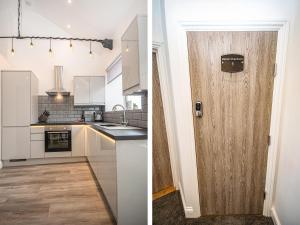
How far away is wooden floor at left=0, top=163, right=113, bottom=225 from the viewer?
1.29m

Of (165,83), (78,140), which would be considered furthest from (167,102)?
(78,140)

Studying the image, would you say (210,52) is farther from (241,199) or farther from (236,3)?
(241,199)

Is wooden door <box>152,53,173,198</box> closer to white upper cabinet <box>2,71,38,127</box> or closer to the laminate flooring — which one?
the laminate flooring

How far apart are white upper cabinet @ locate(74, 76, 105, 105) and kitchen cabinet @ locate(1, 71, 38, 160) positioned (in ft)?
0.78

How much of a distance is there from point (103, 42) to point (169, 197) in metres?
0.88

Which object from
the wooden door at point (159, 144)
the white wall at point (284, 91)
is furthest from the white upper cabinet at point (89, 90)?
the white wall at point (284, 91)

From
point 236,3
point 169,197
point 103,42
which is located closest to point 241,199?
point 169,197

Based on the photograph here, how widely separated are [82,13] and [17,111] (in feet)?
2.30

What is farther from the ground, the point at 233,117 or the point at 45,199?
the point at 233,117

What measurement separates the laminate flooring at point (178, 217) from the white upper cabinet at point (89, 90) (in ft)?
2.33

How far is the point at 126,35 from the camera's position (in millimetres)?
1142

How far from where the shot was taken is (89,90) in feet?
4.22

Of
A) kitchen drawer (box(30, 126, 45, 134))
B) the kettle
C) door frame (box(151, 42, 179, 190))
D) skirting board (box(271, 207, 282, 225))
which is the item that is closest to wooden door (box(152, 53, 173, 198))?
door frame (box(151, 42, 179, 190))

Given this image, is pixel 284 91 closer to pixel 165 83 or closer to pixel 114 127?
pixel 165 83
